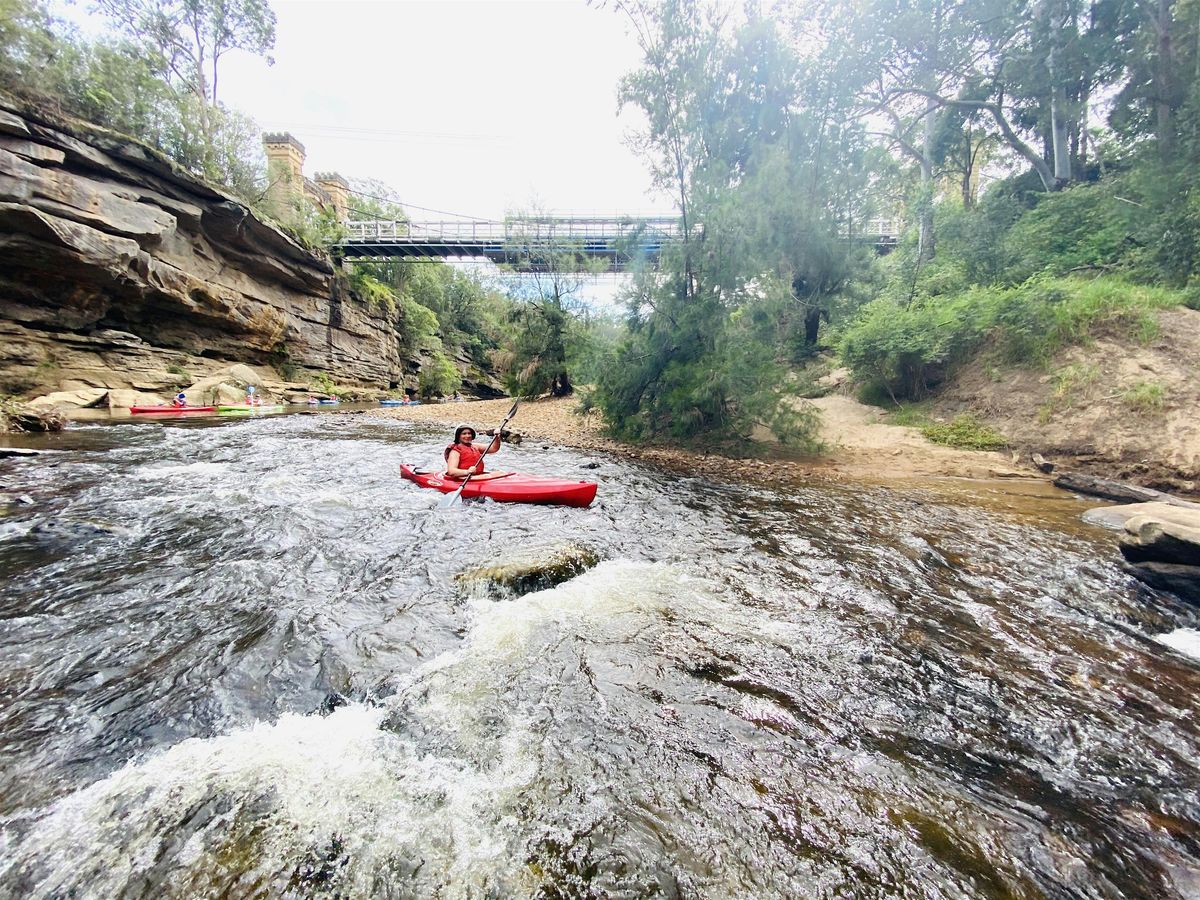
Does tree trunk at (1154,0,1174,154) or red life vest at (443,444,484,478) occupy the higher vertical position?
tree trunk at (1154,0,1174,154)

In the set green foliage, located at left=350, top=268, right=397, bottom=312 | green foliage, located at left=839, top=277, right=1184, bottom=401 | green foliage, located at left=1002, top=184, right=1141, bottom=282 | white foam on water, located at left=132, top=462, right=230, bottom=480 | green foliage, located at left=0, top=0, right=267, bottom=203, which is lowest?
white foam on water, located at left=132, top=462, right=230, bottom=480

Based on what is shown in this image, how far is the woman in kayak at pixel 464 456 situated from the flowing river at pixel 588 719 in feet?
6.55

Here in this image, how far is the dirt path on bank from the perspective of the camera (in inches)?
333

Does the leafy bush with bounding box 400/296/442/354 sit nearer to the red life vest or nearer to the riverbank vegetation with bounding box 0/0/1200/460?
the riverbank vegetation with bounding box 0/0/1200/460

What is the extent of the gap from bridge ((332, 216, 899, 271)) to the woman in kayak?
5.74 meters

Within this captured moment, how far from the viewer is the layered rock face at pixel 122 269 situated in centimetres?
1263

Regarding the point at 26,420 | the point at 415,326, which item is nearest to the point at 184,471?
the point at 26,420

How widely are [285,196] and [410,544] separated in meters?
25.2

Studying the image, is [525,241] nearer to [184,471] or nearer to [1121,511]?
[184,471]

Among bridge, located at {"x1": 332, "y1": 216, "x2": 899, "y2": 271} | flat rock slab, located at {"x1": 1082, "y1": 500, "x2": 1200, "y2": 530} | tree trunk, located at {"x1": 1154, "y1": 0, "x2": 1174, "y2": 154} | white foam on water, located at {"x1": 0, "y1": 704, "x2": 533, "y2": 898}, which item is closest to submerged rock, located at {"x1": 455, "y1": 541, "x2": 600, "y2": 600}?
white foam on water, located at {"x1": 0, "y1": 704, "x2": 533, "y2": 898}

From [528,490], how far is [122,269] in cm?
1652

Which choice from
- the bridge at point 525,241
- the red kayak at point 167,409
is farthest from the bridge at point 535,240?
the red kayak at point 167,409

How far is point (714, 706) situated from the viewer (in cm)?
261

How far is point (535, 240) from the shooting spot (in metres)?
18.8
